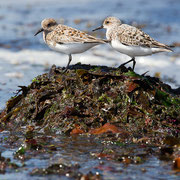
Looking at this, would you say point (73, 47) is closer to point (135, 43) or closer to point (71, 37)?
point (71, 37)

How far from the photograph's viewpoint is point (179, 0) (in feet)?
66.3

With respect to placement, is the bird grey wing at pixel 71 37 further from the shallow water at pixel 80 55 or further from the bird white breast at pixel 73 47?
the shallow water at pixel 80 55

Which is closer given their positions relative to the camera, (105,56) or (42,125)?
(42,125)

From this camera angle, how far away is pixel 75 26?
16688 millimetres

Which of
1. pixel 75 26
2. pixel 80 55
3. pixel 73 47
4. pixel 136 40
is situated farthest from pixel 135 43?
pixel 75 26

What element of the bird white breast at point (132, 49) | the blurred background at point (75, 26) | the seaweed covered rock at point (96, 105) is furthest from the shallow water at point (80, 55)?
the bird white breast at point (132, 49)

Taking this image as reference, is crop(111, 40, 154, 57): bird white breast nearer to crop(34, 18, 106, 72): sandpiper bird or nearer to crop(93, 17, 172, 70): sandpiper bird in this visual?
crop(93, 17, 172, 70): sandpiper bird

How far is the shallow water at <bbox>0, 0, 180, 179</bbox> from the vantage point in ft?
16.4

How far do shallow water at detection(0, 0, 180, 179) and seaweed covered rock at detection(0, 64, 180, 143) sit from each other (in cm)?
36

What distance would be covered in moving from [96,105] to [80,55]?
666cm

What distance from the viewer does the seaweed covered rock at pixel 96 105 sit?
6121 millimetres

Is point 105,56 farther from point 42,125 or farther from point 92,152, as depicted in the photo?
Answer: point 92,152

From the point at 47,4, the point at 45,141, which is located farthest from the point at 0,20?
the point at 45,141

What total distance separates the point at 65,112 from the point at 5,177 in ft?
5.77
